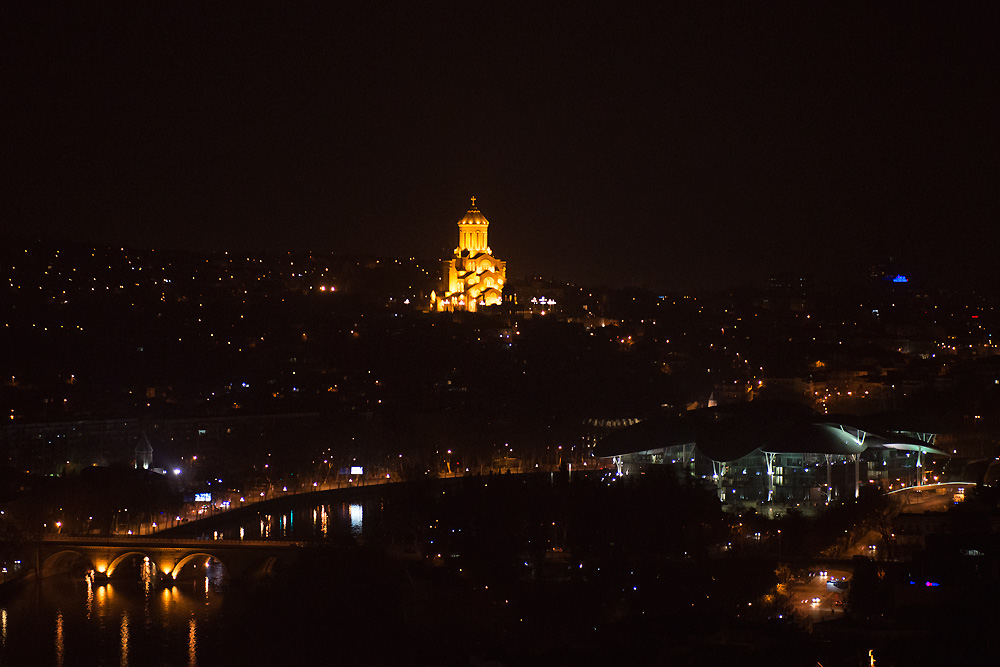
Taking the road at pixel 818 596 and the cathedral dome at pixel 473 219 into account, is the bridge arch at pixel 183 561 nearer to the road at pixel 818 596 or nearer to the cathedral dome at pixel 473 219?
the road at pixel 818 596

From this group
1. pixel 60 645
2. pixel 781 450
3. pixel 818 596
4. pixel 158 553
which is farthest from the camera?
pixel 781 450

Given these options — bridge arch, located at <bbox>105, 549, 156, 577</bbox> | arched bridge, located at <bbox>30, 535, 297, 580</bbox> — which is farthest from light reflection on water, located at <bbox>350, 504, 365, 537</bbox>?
bridge arch, located at <bbox>105, 549, 156, 577</bbox>

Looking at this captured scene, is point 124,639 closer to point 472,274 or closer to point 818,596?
point 818,596

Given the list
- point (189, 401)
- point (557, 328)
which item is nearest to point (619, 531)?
point (189, 401)

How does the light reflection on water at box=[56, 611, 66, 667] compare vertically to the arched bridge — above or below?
below

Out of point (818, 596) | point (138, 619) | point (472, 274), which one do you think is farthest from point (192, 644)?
point (472, 274)

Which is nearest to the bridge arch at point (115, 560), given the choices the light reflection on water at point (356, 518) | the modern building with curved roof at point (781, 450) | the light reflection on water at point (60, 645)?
the light reflection on water at point (60, 645)

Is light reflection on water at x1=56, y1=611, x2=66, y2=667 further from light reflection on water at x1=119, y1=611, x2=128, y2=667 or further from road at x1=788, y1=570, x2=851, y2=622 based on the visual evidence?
road at x1=788, y1=570, x2=851, y2=622
